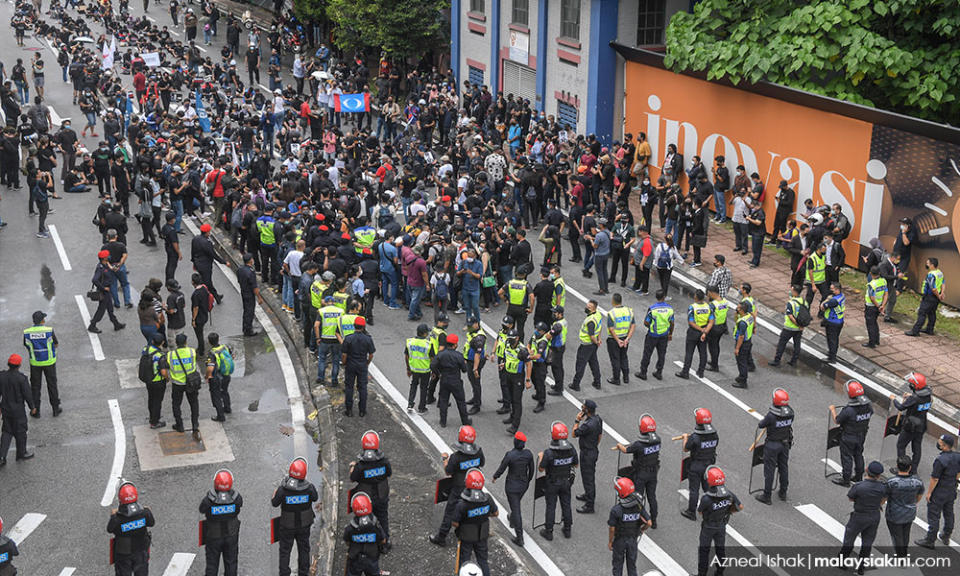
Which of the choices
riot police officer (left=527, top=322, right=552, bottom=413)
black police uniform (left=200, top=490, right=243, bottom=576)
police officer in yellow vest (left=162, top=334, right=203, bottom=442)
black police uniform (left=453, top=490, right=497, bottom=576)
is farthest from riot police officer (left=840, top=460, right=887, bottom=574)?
police officer in yellow vest (left=162, top=334, right=203, bottom=442)

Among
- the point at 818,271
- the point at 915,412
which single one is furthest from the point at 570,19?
the point at 915,412

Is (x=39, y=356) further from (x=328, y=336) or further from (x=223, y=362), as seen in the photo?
(x=328, y=336)

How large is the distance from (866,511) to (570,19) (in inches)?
909

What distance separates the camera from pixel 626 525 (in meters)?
12.7

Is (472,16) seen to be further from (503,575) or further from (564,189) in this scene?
(503,575)

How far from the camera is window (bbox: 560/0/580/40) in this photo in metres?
33.1

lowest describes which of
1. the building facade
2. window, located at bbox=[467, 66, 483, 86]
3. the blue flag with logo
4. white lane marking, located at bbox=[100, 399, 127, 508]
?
white lane marking, located at bbox=[100, 399, 127, 508]

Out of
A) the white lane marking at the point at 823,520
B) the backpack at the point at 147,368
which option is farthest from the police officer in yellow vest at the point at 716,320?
the backpack at the point at 147,368

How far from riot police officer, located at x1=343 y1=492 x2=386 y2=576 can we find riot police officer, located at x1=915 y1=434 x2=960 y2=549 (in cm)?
708

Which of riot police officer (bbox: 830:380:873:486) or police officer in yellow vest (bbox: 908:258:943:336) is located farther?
police officer in yellow vest (bbox: 908:258:943:336)

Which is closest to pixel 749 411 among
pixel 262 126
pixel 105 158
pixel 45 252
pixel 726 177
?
pixel 726 177

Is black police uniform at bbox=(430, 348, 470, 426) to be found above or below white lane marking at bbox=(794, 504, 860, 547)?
above

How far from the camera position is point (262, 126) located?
34719 millimetres

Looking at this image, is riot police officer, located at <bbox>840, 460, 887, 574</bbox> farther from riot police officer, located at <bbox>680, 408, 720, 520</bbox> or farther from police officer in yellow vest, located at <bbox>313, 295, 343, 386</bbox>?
police officer in yellow vest, located at <bbox>313, 295, 343, 386</bbox>
